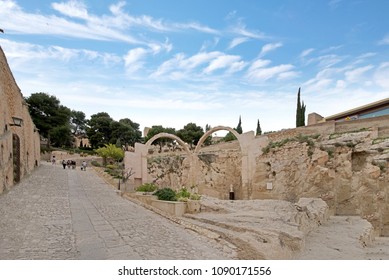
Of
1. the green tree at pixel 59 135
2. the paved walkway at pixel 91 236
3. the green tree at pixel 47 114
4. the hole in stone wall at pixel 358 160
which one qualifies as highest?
the green tree at pixel 47 114

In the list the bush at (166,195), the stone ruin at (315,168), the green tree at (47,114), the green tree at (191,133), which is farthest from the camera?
the green tree at (47,114)

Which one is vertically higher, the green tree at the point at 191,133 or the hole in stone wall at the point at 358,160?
the green tree at the point at 191,133

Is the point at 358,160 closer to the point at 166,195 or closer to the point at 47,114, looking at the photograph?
the point at 166,195

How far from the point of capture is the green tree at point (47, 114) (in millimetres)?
36062

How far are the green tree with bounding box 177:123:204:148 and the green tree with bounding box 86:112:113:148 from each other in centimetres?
1426

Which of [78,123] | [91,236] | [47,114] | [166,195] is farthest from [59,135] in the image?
[91,236]

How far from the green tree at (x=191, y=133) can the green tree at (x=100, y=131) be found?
14256mm

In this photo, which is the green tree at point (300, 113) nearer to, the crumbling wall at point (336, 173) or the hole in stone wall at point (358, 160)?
the crumbling wall at point (336, 173)

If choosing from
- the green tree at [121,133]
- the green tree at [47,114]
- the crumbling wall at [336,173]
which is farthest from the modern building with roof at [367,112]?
the green tree at [47,114]

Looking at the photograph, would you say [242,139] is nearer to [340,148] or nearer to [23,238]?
[340,148]

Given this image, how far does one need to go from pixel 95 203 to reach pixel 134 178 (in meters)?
7.60

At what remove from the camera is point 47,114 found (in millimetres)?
37594

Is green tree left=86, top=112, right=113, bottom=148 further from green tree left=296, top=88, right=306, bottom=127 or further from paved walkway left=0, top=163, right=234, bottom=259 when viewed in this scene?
paved walkway left=0, top=163, right=234, bottom=259
